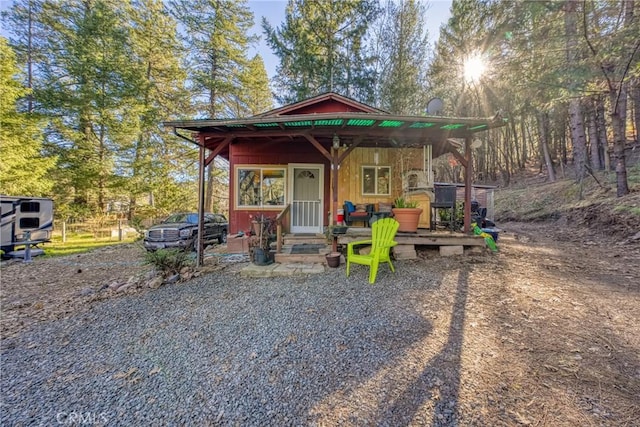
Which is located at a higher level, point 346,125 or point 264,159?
point 346,125

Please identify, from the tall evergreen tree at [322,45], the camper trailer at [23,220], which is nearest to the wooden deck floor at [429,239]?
the camper trailer at [23,220]

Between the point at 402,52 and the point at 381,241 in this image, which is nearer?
the point at 381,241

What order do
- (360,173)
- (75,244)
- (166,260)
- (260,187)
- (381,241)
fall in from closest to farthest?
(381,241), (166,260), (360,173), (260,187), (75,244)

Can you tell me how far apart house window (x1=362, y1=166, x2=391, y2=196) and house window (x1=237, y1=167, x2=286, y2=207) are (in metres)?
2.39

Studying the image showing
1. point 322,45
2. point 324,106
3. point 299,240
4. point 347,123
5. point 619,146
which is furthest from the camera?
point 322,45

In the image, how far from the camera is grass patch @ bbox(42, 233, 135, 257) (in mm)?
8984

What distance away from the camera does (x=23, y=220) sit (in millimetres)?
7883

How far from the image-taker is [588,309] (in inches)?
118

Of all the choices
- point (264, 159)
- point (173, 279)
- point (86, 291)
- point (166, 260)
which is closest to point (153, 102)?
point (264, 159)

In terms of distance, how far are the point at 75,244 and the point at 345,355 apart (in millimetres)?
12999

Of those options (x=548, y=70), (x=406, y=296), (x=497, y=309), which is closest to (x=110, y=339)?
(x=406, y=296)

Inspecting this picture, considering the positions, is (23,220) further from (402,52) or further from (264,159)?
(402,52)

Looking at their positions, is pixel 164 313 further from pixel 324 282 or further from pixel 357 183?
pixel 357 183

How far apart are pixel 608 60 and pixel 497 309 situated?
809cm
